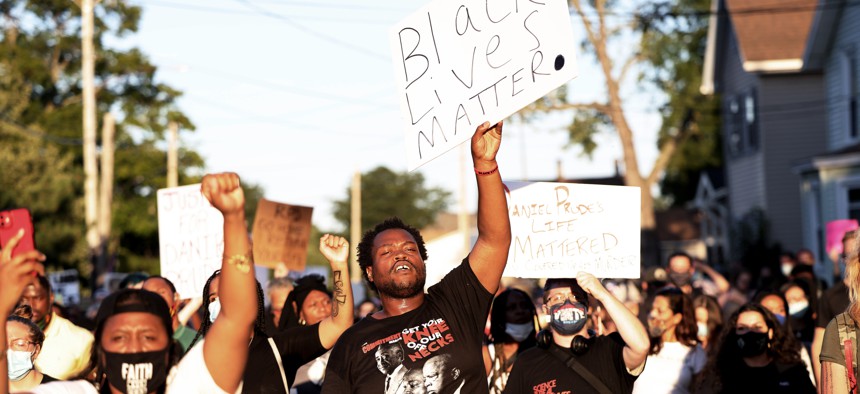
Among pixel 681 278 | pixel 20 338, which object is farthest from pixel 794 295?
pixel 20 338

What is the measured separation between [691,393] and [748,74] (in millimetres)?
25638

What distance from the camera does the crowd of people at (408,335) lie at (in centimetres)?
372

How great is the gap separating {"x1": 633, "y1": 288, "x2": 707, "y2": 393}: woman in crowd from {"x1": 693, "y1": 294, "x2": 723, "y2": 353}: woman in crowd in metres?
0.71

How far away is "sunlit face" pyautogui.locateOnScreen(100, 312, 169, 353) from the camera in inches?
157

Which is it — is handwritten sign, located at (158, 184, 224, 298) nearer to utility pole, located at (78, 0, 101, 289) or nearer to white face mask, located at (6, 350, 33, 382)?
white face mask, located at (6, 350, 33, 382)

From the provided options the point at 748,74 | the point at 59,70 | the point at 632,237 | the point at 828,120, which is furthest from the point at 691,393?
the point at 59,70

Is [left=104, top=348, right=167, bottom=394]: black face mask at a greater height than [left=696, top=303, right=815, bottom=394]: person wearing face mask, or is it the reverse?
[left=104, top=348, right=167, bottom=394]: black face mask

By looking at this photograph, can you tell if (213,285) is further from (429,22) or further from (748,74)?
(748,74)

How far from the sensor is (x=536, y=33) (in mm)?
5664

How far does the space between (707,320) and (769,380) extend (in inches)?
60.4

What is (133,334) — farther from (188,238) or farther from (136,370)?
(188,238)

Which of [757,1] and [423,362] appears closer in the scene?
[423,362]

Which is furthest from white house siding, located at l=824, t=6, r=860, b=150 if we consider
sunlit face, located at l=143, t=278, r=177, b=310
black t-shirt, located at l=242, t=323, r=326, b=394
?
black t-shirt, located at l=242, t=323, r=326, b=394

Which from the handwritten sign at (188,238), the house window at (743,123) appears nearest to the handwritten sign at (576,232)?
the handwritten sign at (188,238)
